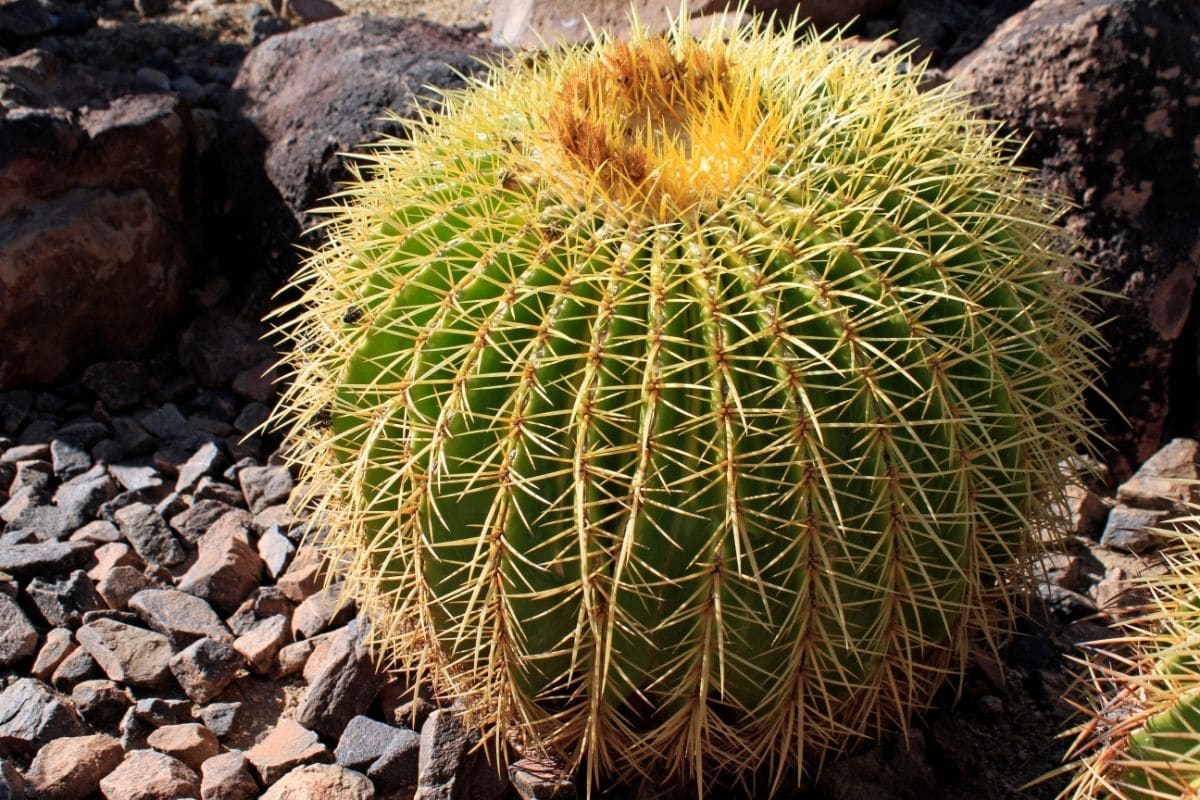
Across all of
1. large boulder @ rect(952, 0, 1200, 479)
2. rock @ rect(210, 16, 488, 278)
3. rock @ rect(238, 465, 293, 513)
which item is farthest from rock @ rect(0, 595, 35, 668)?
large boulder @ rect(952, 0, 1200, 479)

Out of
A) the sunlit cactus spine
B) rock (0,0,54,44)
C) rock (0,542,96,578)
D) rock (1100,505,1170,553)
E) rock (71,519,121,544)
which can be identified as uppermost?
the sunlit cactus spine

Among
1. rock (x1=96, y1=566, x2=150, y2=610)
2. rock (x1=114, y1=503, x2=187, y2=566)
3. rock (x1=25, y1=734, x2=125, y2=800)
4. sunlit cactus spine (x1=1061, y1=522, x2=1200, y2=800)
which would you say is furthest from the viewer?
rock (x1=114, y1=503, x2=187, y2=566)

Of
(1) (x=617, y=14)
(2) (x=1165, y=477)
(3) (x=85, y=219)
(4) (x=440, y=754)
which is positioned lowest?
(4) (x=440, y=754)

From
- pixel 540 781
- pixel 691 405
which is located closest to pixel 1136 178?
pixel 691 405

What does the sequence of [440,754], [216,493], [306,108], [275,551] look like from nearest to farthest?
[440,754] → [275,551] → [216,493] → [306,108]

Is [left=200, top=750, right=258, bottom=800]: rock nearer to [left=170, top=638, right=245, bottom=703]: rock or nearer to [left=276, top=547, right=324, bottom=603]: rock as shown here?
[left=170, top=638, right=245, bottom=703]: rock

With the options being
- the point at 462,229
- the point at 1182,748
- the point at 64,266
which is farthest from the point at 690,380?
the point at 64,266

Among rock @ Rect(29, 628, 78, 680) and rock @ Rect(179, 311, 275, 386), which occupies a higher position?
rock @ Rect(179, 311, 275, 386)

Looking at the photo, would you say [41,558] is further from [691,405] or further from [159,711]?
[691,405]
